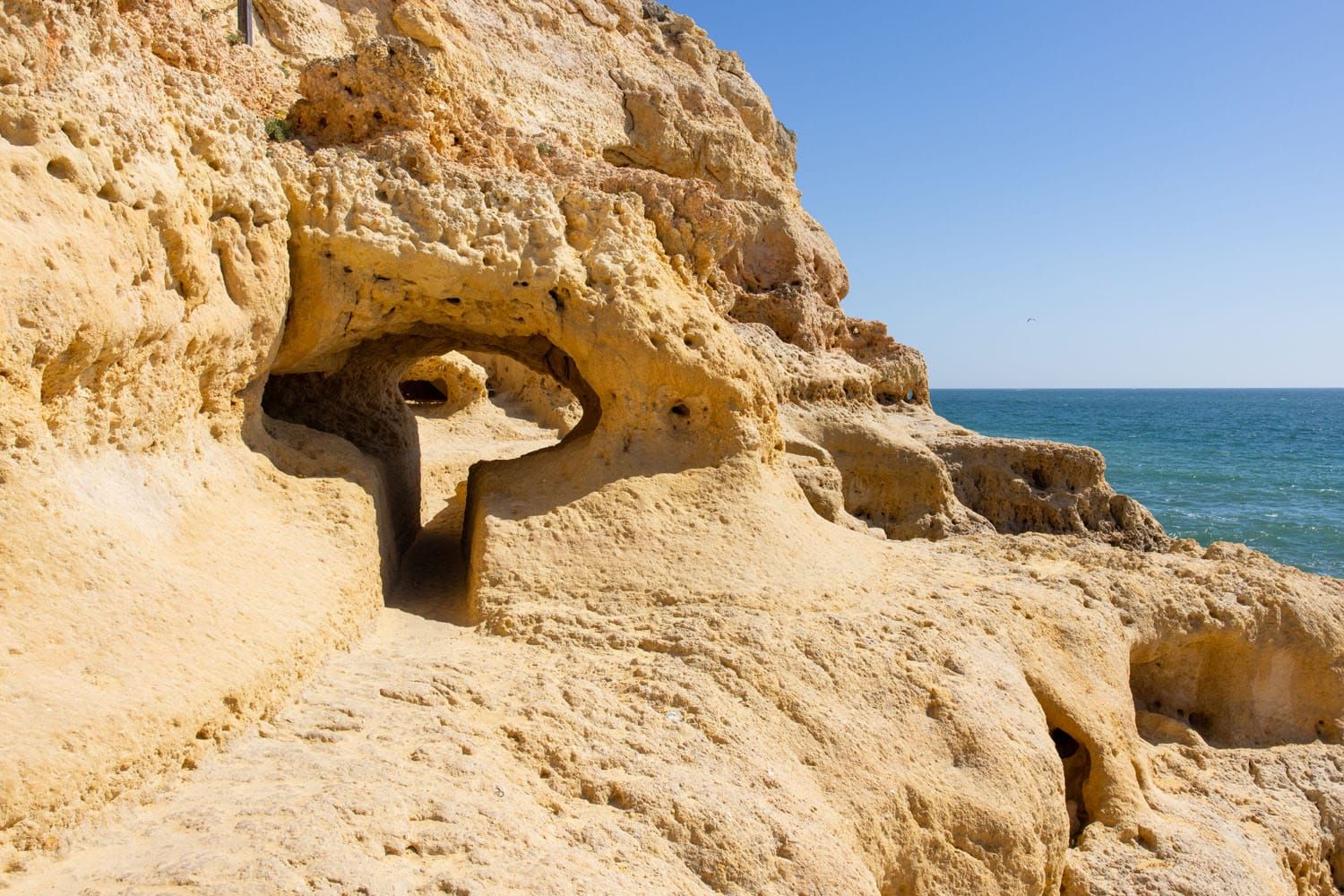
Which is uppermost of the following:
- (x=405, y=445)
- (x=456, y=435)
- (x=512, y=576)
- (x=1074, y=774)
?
(x=405, y=445)

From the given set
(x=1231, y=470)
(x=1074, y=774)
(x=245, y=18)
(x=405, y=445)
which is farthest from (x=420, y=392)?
(x=1231, y=470)

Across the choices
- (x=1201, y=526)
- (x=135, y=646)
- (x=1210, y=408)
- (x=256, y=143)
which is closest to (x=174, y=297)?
(x=256, y=143)

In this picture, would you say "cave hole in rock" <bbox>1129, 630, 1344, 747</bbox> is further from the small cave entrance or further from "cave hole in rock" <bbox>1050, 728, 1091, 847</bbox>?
the small cave entrance

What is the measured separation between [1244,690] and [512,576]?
5277 mm

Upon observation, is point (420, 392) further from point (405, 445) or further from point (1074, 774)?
point (1074, 774)

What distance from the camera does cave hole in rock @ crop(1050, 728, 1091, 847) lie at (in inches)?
217

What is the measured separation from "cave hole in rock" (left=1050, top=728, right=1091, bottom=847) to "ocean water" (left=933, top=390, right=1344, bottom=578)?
503 inches

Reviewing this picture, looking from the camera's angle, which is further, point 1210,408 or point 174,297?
point 1210,408

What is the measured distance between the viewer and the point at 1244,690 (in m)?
6.88

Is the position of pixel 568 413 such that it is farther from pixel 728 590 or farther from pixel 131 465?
pixel 131 465

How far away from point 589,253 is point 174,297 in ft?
8.39

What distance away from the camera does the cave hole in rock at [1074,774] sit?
5501 millimetres

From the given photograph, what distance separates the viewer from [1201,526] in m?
20.1

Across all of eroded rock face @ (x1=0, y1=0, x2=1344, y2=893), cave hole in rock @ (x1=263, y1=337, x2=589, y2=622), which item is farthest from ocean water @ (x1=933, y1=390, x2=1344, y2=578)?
cave hole in rock @ (x1=263, y1=337, x2=589, y2=622)
